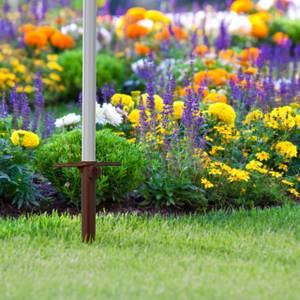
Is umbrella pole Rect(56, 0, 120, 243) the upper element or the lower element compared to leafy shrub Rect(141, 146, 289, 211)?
upper

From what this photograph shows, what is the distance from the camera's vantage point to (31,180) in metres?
5.16

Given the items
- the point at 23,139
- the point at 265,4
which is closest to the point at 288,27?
the point at 265,4

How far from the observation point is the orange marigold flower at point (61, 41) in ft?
34.0

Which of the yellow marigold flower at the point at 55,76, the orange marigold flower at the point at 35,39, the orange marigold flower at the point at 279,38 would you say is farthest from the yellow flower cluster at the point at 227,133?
the orange marigold flower at the point at 279,38

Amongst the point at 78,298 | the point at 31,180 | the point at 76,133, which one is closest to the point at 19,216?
the point at 31,180

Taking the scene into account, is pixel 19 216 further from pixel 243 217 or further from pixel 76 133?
pixel 243 217

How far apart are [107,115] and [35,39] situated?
4.23 m

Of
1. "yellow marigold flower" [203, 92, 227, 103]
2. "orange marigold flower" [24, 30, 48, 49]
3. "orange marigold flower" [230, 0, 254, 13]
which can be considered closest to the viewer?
"yellow marigold flower" [203, 92, 227, 103]

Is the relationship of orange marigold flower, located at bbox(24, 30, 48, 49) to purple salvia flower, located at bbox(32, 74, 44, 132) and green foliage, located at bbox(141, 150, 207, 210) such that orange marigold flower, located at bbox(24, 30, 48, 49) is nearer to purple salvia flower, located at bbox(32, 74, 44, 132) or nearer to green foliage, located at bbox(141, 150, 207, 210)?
purple salvia flower, located at bbox(32, 74, 44, 132)

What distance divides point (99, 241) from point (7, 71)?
493cm

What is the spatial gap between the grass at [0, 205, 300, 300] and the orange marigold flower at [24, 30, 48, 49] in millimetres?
5346

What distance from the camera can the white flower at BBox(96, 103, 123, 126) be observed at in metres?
5.88

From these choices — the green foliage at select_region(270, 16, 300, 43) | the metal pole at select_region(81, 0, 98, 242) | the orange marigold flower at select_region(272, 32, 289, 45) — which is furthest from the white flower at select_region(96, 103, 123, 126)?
the green foliage at select_region(270, 16, 300, 43)

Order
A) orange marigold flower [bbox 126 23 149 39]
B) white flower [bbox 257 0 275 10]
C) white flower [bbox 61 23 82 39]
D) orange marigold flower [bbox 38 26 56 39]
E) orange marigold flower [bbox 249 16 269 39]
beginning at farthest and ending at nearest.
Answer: white flower [bbox 257 0 275 10] < orange marigold flower [bbox 249 16 269 39] < white flower [bbox 61 23 82 39] < orange marigold flower [bbox 126 23 149 39] < orange marigold flower [bbox 38 26 56 39]
